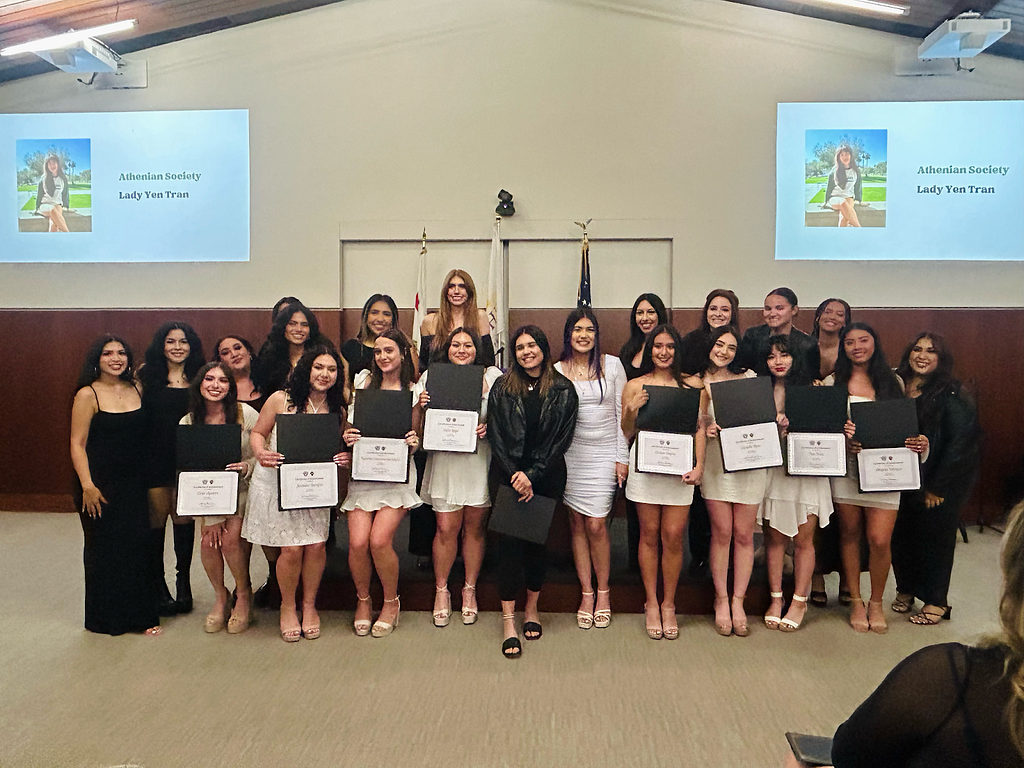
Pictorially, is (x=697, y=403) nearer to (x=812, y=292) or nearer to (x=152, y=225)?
(x=812, y=292)

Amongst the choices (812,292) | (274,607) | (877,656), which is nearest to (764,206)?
(812,292)

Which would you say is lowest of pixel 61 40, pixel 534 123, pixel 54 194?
pixel 54 194

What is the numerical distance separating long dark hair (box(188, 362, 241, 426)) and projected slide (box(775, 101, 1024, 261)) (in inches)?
200

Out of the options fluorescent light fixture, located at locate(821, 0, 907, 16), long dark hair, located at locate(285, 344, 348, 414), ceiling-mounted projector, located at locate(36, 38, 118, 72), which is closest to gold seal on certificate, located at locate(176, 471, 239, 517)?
long dark hair, located at locate(285, 344, 348, 414)

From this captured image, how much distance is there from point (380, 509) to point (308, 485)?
39cm

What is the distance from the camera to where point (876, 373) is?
12.1 ft

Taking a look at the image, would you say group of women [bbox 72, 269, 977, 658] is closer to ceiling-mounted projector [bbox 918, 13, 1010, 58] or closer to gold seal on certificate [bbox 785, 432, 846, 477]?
gold seal on certificate [bbox 785, 432, 846, 477]

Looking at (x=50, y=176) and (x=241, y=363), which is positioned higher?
(x=50, y=176)

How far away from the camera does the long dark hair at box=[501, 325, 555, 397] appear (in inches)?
138

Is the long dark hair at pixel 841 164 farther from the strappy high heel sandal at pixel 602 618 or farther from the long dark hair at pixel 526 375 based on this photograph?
the strappy high heel sandal at pixel 602 618

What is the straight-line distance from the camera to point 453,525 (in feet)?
12.0

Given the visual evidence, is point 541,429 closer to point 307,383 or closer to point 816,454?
point 307,383

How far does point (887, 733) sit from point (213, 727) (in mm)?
2540

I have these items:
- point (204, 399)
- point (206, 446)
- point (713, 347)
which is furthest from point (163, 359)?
point (713, 347)
